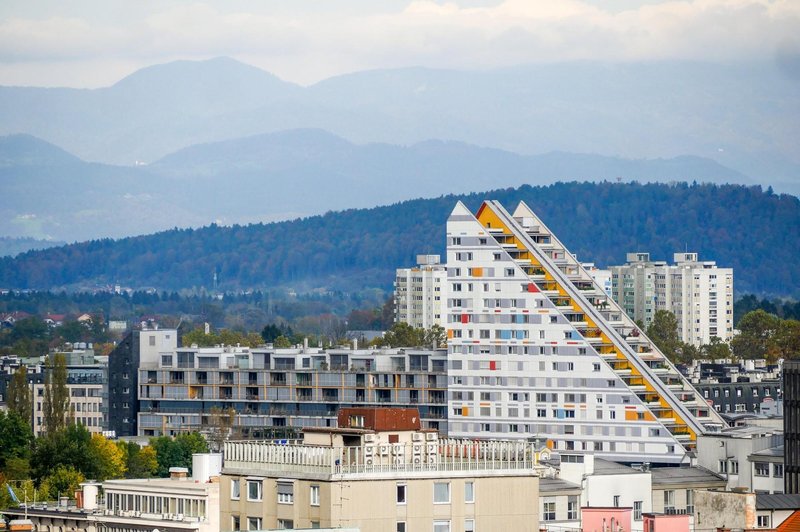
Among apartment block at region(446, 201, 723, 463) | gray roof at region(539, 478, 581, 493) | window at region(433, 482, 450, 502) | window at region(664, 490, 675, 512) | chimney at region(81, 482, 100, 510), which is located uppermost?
apartment block at region(446, 201, 723, 463)

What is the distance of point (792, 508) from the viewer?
48.1 m

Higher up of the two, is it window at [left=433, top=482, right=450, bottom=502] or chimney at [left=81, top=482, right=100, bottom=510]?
window at [left=433, top=482, right=450, bottom=502]

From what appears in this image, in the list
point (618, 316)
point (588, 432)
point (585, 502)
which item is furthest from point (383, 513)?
point (618, 316)

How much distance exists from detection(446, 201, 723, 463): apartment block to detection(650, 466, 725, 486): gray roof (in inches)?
1704

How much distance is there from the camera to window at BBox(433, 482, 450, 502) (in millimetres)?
37938

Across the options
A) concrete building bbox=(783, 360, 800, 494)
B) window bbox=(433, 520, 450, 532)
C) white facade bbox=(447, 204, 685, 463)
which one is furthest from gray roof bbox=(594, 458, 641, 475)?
white facade bbox=(447, 204, 685, 463)

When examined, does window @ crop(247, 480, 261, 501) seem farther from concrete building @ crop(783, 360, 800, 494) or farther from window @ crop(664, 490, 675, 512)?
concrete building @ crop(783, 360, 800, 494)

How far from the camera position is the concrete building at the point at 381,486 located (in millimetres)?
37062

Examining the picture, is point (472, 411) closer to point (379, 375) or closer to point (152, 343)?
point (379, 375)

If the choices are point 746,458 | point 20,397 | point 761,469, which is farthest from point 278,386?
point 761,469

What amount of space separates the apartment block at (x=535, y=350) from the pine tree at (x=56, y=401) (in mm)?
21099

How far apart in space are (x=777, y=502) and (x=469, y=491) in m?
12.6

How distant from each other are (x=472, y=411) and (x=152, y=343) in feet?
76.5

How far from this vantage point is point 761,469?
74000 mm
